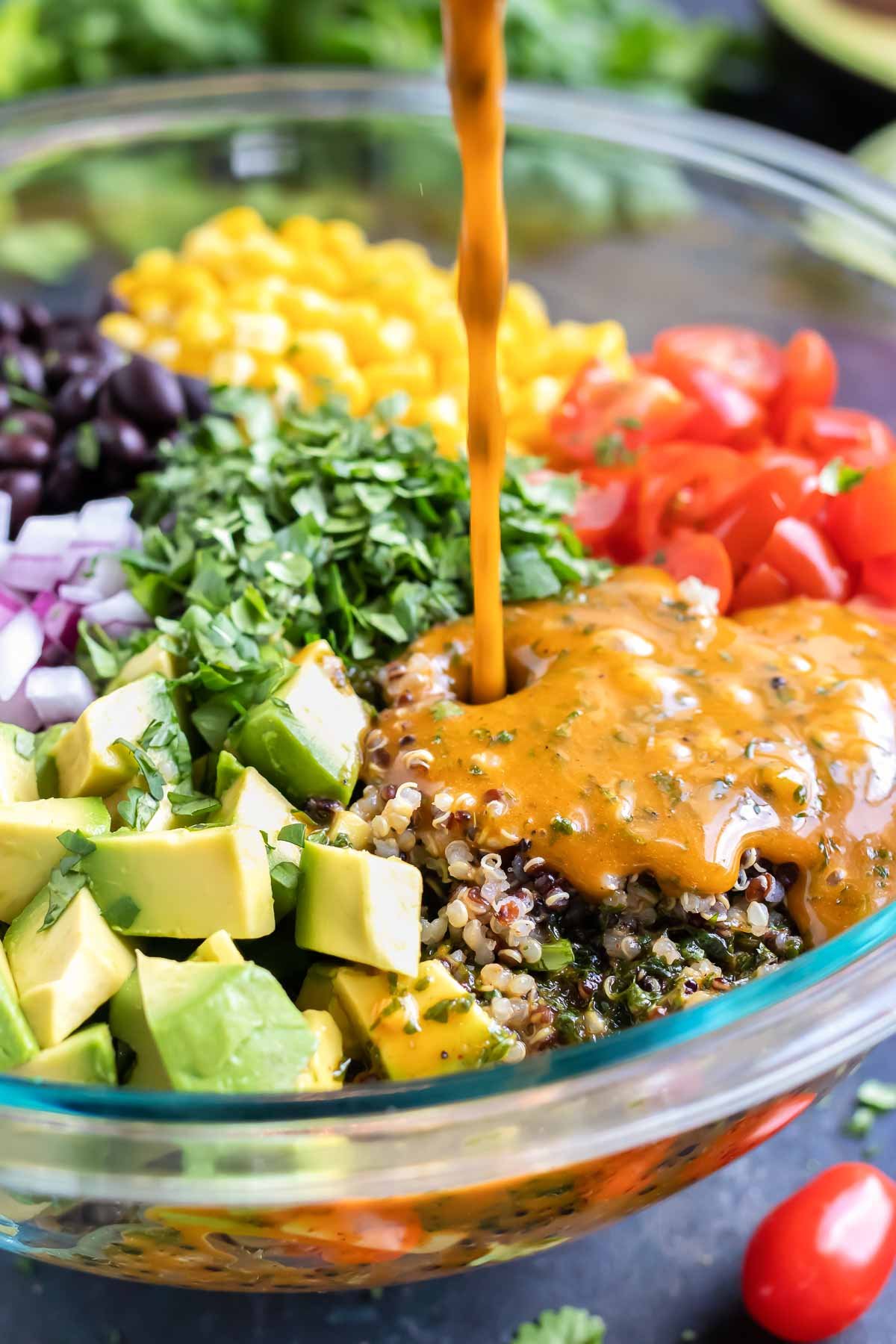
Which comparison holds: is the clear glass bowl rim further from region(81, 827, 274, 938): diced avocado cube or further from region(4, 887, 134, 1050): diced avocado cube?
region(81, 827, 274, 938): diced avocado cube

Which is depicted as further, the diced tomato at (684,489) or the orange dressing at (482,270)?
the diced tomato at (684,489)

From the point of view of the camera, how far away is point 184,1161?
1.50 meters

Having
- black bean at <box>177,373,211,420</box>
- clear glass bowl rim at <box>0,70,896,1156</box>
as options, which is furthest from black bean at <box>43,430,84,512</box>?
clear glass bowl rim at <box>0,70,896,1156</box>

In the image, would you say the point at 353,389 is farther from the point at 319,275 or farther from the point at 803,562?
the point at 803,562

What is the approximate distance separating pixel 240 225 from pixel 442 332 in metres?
0.74

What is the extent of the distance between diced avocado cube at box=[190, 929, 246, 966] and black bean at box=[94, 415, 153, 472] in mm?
1410

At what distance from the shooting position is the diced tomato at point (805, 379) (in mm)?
3061

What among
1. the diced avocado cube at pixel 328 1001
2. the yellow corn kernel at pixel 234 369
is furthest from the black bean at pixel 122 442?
the diced avocado cube at pixel 328 1001

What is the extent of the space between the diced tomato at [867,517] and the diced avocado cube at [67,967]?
1633 millimetres

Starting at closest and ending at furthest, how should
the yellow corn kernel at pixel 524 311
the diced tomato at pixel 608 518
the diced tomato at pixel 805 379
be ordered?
the diced tomato at pixel 608 518
the diced tomato at pixel 805 379
the yellow corn kernel at pixel 524 311

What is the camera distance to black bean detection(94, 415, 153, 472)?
2799mm

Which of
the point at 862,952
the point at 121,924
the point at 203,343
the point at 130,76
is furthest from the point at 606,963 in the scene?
the point at 130,76

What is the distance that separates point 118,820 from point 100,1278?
Answer: 2.50 ft

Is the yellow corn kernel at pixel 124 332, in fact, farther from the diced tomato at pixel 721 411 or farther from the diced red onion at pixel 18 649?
the diced tomato at pixel 721 411
